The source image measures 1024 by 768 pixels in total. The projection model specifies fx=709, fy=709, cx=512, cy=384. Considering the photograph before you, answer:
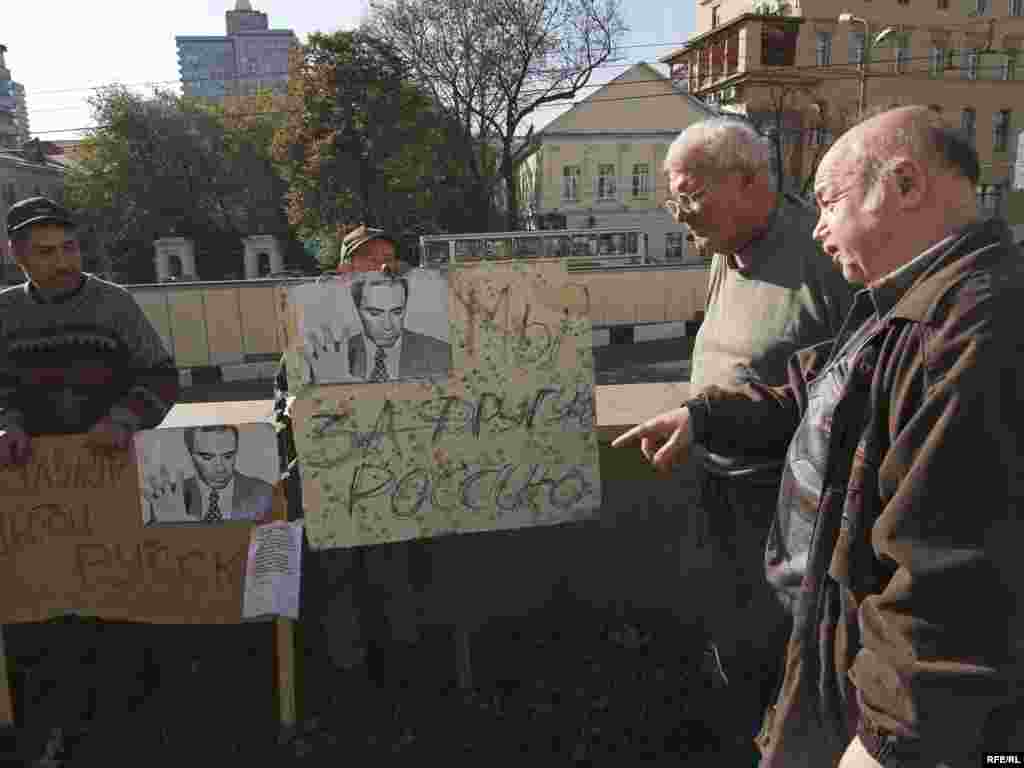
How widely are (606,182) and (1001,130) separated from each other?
2389 cm

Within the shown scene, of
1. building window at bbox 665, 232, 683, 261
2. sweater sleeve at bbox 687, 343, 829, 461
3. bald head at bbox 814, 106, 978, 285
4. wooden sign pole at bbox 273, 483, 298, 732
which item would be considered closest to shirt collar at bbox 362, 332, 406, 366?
wooden sign pole at bbox 273, 483, 298, 732

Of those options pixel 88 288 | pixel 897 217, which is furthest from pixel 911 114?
pixel 88 288

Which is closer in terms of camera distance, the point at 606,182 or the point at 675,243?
the point at 606,182

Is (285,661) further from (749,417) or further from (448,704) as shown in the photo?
(749,417)

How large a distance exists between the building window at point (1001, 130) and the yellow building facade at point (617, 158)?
1777 centimetres

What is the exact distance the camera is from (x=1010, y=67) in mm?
39469

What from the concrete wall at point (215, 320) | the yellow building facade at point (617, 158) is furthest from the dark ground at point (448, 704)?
the yellow building facade at point (617, 158)

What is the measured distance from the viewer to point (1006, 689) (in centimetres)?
101

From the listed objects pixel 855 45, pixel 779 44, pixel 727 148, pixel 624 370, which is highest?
pixel 855 45

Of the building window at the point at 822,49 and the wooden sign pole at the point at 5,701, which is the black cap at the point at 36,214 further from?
the building window at the point at 822,49

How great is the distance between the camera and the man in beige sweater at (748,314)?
5.95 feet

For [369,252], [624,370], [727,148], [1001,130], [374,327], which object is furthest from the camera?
[1001,130]

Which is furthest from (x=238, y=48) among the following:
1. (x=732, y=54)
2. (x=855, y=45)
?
(x=855, y=45)

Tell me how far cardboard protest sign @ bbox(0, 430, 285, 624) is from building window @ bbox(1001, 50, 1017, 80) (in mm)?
49749
